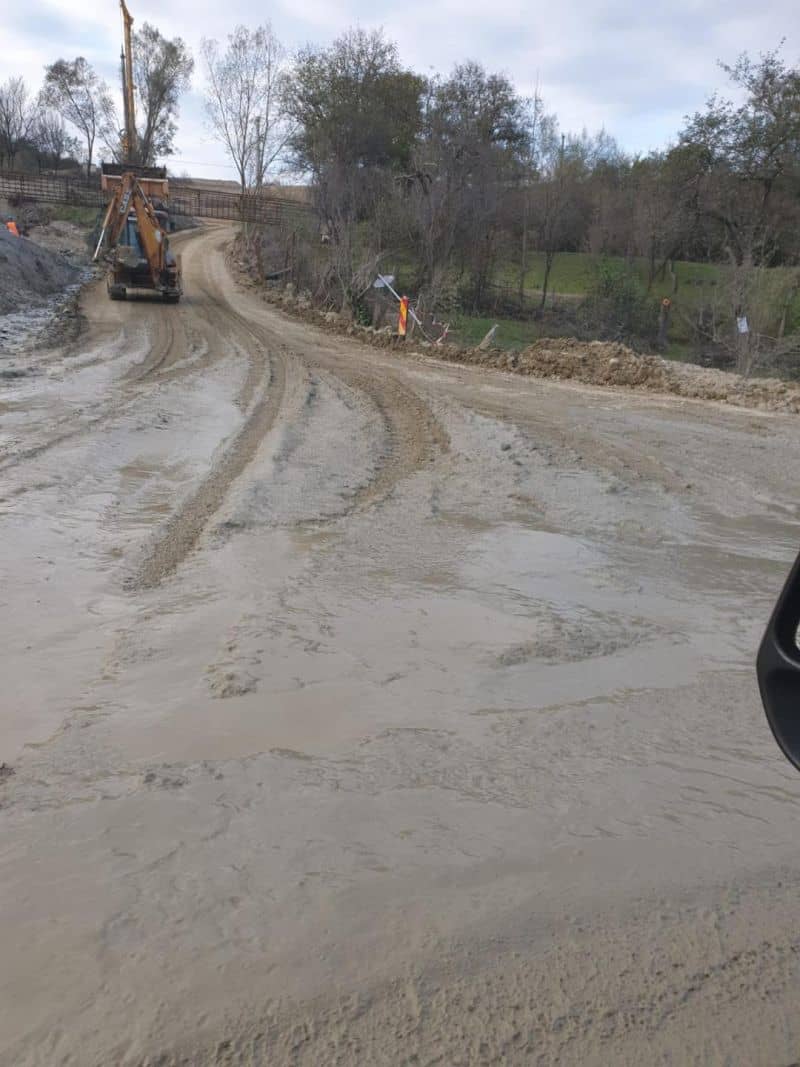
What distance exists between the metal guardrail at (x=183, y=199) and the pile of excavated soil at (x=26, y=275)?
9397 mm

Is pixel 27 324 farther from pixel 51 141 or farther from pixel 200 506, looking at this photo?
pixel 51 141

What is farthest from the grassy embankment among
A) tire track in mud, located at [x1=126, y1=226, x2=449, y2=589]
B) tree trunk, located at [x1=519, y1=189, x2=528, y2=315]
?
tire track in mud, located at [x1=126, y1=226, x2=449, y2=589]

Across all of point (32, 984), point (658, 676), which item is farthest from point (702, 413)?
point (32, 984)

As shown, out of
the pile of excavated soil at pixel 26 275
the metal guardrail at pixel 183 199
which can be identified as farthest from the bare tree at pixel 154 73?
the pile of excavated soil at pixel 26 275

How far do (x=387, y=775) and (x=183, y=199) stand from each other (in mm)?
56587

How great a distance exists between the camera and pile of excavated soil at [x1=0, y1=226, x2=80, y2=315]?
1914cm

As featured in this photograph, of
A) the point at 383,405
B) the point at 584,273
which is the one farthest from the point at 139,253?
the point at 584,273

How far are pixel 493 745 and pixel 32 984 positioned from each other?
167 centimetres

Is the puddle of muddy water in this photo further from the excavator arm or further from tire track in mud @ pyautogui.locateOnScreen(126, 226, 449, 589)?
tire track in mud @ pyautogui.locateOnScreen(126, 226, 449, 589)

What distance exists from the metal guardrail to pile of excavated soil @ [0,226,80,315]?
9.40 metres

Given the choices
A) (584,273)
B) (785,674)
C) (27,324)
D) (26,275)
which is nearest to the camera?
(785,674)

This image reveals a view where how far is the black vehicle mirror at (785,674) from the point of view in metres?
1.45

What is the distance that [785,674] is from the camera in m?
1.45

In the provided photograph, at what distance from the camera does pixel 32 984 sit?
1.87m
